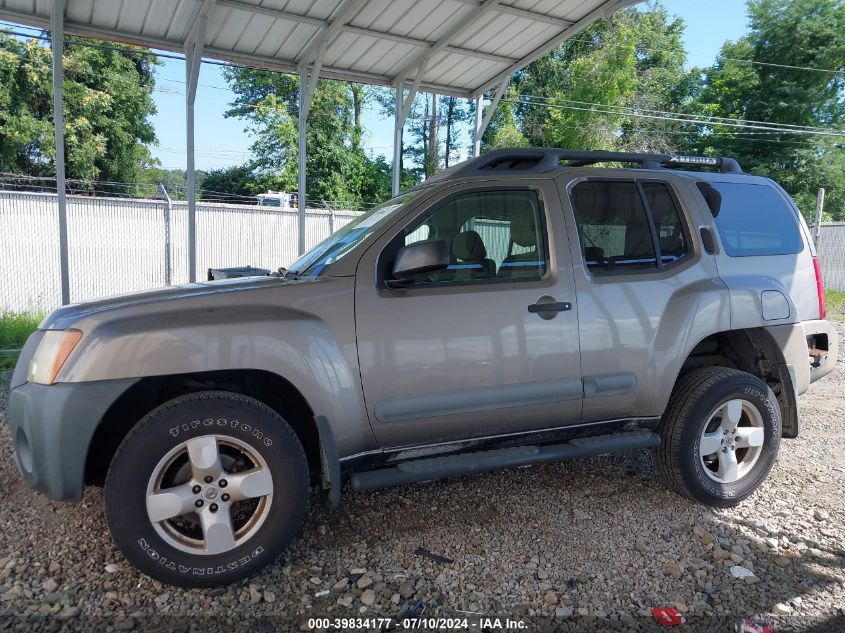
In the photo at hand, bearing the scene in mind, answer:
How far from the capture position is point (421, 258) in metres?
2.96

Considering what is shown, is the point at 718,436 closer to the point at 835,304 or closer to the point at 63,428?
the point at 63,428

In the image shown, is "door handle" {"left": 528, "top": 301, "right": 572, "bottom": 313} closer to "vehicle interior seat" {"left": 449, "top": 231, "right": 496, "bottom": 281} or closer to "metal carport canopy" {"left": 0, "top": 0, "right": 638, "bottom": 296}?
"vehicle interior seat" {"left": 449, "top": 231, "right": 496, "bottom": 281}

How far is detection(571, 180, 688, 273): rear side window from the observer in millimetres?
3520

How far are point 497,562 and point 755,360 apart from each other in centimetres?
232

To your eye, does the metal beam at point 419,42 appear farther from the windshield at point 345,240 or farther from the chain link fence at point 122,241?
the chain link fence at point 122,241

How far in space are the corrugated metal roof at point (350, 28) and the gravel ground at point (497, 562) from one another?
5647 millimetres

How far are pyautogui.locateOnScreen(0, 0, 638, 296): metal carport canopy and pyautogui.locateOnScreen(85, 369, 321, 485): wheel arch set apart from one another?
15.5 ft

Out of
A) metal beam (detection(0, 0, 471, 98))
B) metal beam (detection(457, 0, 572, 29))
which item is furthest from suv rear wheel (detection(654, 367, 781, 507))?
metal beam (detection(0, 0, 471, 98))

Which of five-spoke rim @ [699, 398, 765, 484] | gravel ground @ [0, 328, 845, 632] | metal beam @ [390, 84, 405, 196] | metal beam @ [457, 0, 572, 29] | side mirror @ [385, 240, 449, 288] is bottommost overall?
gravel ground @ [0, 328, 845, 632]

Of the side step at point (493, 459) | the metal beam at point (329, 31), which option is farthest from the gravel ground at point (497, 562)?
the metal beam at point (329, 31)

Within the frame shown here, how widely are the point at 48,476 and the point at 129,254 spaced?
11908 mm

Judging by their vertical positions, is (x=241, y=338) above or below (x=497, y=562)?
above

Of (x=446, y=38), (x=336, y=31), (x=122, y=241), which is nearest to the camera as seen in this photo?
(x=336, y=31)

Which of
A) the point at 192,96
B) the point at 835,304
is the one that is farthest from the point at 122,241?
the point at 835,304
